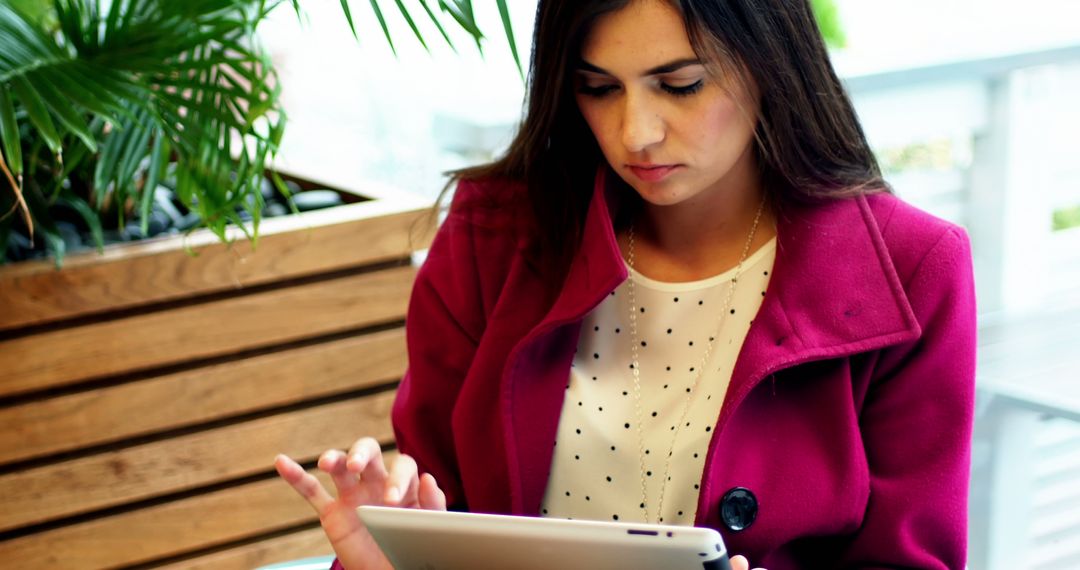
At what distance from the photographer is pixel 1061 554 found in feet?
5.01

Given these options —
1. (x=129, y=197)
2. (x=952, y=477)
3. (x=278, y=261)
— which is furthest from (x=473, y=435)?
(x=129, y=197)

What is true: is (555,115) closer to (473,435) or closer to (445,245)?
(445,245)

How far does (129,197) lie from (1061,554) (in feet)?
4.76

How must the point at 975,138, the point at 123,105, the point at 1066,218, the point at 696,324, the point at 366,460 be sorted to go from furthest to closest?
the point at 1066,218 → the point at 975,138 → the point at 123,105 → the point at 696,324 → the point at 366,460

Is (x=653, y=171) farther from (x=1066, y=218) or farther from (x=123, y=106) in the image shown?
(x=1066, y=218)

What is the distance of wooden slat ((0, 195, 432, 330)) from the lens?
5.60 ft

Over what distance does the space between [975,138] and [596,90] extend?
4.51 ft

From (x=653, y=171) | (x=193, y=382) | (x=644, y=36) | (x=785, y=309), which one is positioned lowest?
(x=193, y=382)

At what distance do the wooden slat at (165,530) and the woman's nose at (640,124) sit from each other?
96 cm

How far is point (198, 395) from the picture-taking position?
1.81 metres

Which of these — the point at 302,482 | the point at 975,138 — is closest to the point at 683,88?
the point at 302,482

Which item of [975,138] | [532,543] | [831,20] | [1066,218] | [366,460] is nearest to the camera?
[532,543]

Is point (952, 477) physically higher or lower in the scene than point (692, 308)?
lower

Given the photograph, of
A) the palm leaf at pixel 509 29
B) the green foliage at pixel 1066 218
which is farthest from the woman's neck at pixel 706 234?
the green foliage at pixel 1066 218
